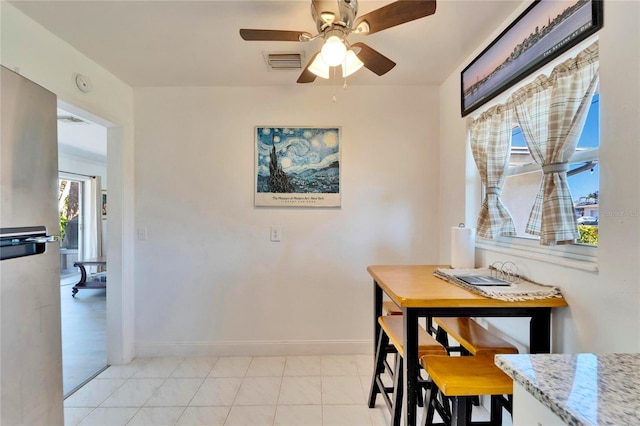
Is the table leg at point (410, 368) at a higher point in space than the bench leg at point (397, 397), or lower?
higher

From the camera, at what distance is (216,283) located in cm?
241

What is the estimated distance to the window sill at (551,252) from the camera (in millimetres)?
1119

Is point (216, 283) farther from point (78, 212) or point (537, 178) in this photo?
point (78, 212)

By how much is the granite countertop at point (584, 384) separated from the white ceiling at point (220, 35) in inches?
64.8

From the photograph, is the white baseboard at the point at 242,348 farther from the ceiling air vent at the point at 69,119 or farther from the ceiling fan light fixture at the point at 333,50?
the ceiling air vent at the point at 69,119

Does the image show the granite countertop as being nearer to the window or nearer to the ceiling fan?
the window

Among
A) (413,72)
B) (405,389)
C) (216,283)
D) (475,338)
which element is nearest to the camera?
(405,389)

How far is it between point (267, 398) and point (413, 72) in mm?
2580

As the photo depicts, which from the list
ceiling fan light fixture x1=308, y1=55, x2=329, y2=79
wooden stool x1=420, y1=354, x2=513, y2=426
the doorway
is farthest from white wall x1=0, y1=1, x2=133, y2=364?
wooden stool x1=420, y1=354, x2=513, y2=426

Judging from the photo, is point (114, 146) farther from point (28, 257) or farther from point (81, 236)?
point (81, 236)

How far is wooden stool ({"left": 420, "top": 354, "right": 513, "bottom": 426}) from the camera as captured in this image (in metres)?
1.05

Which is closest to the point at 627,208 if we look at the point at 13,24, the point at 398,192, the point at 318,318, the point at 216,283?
the point at 398,192

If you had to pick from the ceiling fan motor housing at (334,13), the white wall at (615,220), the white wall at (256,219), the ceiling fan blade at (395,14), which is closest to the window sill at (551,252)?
the white wall at (615,220)

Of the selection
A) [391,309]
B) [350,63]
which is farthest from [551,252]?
[350,63]
